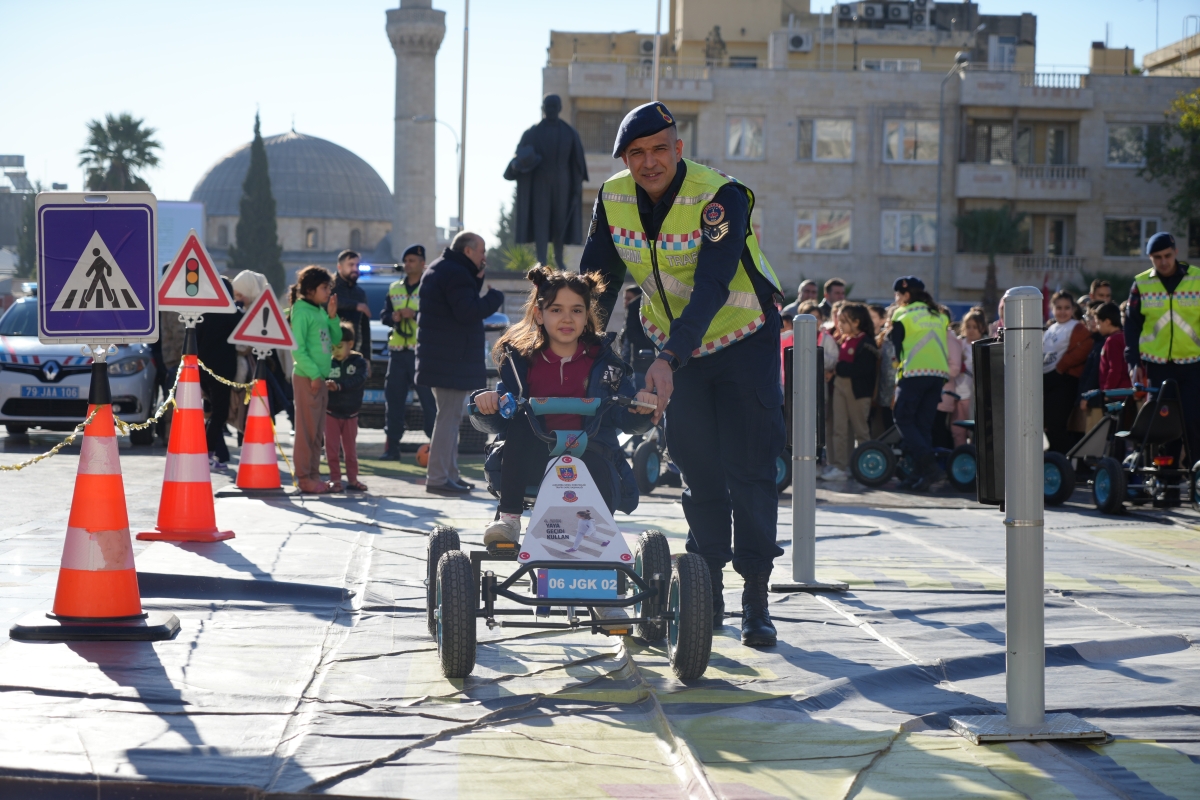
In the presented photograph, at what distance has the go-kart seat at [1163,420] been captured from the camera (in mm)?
11531

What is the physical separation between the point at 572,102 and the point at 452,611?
49189 millimetres

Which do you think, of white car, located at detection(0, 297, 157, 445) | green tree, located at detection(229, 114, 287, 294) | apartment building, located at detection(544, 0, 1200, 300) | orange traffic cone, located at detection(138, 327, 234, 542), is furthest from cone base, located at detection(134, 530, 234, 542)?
green tree, located at detection(229, 114, 287, 294)

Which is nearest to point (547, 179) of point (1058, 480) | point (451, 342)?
point (451, 342)

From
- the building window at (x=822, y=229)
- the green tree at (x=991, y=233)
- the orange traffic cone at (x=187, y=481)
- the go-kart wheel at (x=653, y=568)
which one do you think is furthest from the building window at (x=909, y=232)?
the go-kart wheel at (x=653, y=568)

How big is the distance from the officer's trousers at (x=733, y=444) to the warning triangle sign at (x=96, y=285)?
2255 millimetres

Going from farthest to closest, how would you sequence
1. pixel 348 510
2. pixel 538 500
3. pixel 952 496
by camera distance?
Result: pixel 952 496
pixel 348 510
pixel 538 500

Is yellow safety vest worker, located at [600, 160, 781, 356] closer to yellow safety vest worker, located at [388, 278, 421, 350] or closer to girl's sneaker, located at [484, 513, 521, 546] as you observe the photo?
girl's sneaker, located at [484, 513, 521, 546]

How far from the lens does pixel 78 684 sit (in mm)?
4609

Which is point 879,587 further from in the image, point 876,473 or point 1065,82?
point 1065,82

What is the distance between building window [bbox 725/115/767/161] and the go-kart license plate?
48769mm

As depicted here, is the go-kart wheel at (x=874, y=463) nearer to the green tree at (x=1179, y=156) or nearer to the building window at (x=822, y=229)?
the building window at (x=822, y=229)

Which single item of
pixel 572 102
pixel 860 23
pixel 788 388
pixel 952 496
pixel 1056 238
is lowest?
pixel 952 496

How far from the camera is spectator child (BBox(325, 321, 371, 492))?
37.1 feet

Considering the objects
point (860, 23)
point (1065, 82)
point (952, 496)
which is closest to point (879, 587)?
point (952, 496)
